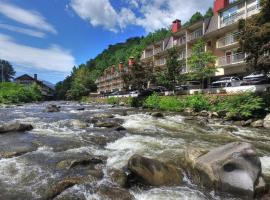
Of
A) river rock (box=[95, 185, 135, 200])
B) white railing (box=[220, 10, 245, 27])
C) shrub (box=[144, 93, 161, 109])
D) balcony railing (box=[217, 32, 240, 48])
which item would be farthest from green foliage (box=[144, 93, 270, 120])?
river rock (box=[95, 185, 135, 200])

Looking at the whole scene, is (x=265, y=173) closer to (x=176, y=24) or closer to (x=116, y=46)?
(x=176, y=24)

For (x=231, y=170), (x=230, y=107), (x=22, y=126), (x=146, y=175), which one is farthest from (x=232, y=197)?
(x=230, y=107)

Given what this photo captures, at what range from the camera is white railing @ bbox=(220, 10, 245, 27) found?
38.6 metres

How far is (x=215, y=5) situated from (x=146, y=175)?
4376 cm

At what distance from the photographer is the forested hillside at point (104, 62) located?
104438mm

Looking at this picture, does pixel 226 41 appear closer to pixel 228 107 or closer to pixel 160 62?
pixel 228 107

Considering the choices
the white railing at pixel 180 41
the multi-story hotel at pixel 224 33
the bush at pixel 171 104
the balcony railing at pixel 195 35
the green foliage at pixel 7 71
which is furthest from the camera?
the green foliage at pixel 7 71

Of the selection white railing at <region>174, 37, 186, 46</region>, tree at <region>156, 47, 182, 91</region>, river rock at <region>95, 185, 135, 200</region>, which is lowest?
river rock at <region>95, 185, 135, 200</region>

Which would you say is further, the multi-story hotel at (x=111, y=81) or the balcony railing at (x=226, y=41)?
the multi-story hotel at (x=111, y=81)

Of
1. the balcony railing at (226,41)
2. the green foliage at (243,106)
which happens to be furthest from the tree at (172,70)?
the green foliage at (243,106)

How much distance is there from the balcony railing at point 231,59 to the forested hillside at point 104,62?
→ 143 feet

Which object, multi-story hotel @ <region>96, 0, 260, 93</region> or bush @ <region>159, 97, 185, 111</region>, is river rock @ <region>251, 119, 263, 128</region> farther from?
bush @ <region>159, 97, 185, 111</region>

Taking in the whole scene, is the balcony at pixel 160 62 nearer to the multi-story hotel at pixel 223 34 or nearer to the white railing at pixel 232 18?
the multi-story hotel at pixel 223 34

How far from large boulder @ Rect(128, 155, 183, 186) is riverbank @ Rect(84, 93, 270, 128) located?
14637 millimetres
